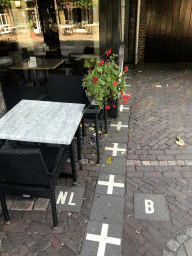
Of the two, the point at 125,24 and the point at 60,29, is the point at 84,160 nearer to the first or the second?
the point at 60,29

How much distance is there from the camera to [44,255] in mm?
2369

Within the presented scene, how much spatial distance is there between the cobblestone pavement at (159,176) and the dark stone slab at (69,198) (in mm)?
662

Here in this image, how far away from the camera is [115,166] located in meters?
3.66

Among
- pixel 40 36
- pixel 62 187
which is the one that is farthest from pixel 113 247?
pixel 40 36

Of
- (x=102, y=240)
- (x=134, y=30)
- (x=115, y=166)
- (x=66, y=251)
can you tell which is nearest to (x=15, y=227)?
(x=66, y=251)

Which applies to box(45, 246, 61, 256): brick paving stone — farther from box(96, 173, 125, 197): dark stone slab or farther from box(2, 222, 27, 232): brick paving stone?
box(96, 173, 125, 197): dark stone slab

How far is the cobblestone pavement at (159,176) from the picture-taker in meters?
2.50

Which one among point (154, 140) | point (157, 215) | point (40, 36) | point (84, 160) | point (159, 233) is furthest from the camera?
point (40, 36)

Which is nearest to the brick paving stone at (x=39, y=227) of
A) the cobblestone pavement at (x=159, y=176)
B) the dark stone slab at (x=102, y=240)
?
the dark stone slab at (x=102, y=240)

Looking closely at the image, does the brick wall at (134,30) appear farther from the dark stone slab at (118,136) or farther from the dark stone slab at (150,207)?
the dark stone slab at (150,207)

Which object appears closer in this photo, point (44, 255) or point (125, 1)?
point (44, 255)

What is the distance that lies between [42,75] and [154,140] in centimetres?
408

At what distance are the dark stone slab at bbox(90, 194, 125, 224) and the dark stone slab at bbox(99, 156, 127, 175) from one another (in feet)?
1.81

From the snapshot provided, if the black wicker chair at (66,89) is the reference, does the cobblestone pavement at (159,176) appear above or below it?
below
